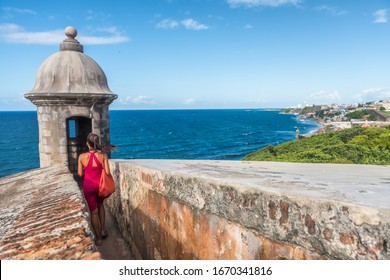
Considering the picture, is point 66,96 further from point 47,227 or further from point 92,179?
point 47,227

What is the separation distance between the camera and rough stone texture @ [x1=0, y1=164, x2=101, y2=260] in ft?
5.61

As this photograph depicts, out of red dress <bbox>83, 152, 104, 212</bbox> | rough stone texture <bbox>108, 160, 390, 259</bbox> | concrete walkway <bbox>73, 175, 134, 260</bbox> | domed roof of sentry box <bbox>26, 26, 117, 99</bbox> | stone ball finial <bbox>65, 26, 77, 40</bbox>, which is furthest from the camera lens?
stone ball finial <bbox>65, 26, 77, 40</bbox>

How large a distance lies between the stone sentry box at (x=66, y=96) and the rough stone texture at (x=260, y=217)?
14.5 feet

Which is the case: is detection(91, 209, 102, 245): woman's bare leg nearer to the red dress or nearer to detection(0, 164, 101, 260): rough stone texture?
the red dress

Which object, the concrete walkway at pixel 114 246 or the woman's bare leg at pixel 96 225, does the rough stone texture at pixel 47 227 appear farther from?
the concrete walkway at pixel 114 246

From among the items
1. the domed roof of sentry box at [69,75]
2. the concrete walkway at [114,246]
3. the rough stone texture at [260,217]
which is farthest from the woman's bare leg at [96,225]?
the domed roof of sentry box at [69,75]

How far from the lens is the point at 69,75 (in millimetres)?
6836

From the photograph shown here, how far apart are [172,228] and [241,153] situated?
46510 mm

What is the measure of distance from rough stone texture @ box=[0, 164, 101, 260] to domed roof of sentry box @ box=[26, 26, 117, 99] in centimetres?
387

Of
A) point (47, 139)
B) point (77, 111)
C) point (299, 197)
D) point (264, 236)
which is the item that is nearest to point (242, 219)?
point (264, 236)

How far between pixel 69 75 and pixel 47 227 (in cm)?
547

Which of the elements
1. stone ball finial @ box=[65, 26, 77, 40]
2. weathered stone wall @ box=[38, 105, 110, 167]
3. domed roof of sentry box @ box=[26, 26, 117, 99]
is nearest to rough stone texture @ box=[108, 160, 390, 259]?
weathered stone wall @ box=[38, 105, 110, 167]

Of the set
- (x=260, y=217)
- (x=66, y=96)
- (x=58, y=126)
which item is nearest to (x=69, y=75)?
(x=66, y=96)
